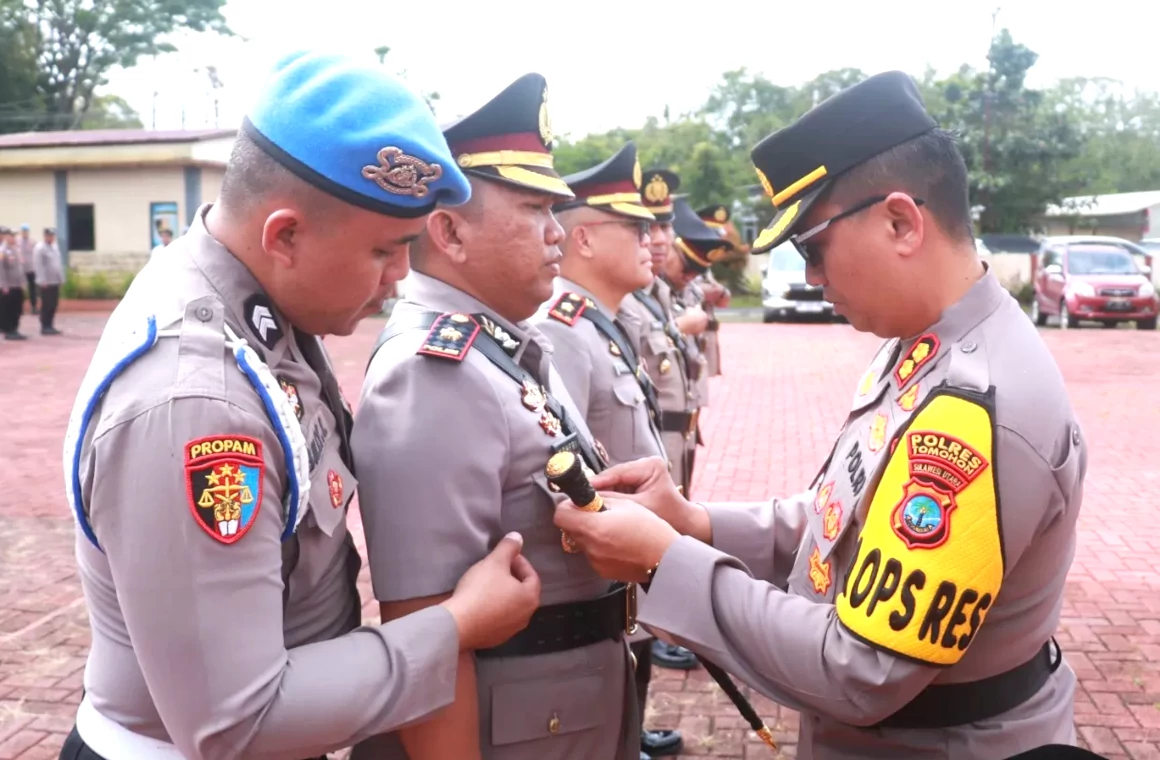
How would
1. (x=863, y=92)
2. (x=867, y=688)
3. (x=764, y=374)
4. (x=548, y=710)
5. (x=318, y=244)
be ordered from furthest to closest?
(x=764, y=374), (x=548, y=710), (x=863, y=92), (x=867, y=688), (x=318, y=244)

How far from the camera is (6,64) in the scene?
39688 millimetres

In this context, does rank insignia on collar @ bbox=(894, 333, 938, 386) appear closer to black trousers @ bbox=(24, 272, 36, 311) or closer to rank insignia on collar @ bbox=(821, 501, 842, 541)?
rank insignia on collar @ bbox=(821, 501, 842, 541)

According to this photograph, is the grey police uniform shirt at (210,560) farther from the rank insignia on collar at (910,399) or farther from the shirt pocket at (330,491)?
the rank insignia on collar at (910,399)

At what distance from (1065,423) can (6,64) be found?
45.8 meters

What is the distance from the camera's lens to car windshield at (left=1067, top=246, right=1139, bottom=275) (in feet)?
68.7

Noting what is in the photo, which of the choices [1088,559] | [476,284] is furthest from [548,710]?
[1088,559]

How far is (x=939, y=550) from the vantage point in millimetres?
1712

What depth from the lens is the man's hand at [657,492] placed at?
7.69 ft

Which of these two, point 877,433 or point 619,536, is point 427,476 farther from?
point 877,433

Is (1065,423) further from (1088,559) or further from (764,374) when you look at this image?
(764,374)

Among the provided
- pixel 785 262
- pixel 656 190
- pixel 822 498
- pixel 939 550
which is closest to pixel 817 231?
pixel 822 498

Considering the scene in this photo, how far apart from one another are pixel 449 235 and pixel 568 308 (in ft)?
5.64


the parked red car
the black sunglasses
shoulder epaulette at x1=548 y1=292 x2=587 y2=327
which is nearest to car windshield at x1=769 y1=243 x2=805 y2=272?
the parked red car

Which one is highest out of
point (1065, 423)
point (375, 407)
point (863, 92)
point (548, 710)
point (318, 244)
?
point (863, 92)
